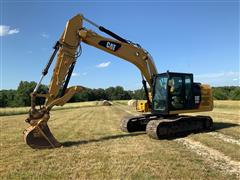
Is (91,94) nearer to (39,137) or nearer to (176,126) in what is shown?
(176,126)

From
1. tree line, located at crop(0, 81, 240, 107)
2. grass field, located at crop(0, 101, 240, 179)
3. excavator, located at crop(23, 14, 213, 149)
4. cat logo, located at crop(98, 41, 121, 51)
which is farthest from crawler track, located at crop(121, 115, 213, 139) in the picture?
tree line, located at crop(0, 81, 240, 107)

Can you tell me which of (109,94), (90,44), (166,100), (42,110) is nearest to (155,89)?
(166,100)

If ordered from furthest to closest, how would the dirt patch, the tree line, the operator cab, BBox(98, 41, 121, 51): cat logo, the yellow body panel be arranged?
1. the tree line
2. the yellow body panel
3. the operator cab
4. BBox(98, 41, 121, 51): cat logo
5. the dirt patch

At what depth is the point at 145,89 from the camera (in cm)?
1452

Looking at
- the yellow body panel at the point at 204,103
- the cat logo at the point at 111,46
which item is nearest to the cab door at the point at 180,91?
the yellow body panel at the point at 204,103

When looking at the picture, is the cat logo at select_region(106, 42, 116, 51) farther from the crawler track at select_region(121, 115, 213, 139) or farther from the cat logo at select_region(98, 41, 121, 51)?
the crawler track at select_region(121, 115, 213, 139)

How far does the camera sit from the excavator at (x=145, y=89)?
11092 mm

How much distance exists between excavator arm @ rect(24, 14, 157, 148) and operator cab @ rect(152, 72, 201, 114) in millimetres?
1579

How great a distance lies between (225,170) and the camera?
769 cm

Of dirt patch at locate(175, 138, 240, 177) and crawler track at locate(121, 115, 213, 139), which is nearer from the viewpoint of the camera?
dirt patch at locate(175, 138, 240, 177)

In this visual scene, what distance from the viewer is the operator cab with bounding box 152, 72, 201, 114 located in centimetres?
1330

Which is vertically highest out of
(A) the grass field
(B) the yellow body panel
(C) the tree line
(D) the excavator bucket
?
(C) the tree line

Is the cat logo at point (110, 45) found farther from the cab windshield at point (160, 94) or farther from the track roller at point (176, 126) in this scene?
the track roller at point (176, 126)

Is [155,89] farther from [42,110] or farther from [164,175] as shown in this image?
[164,175]
